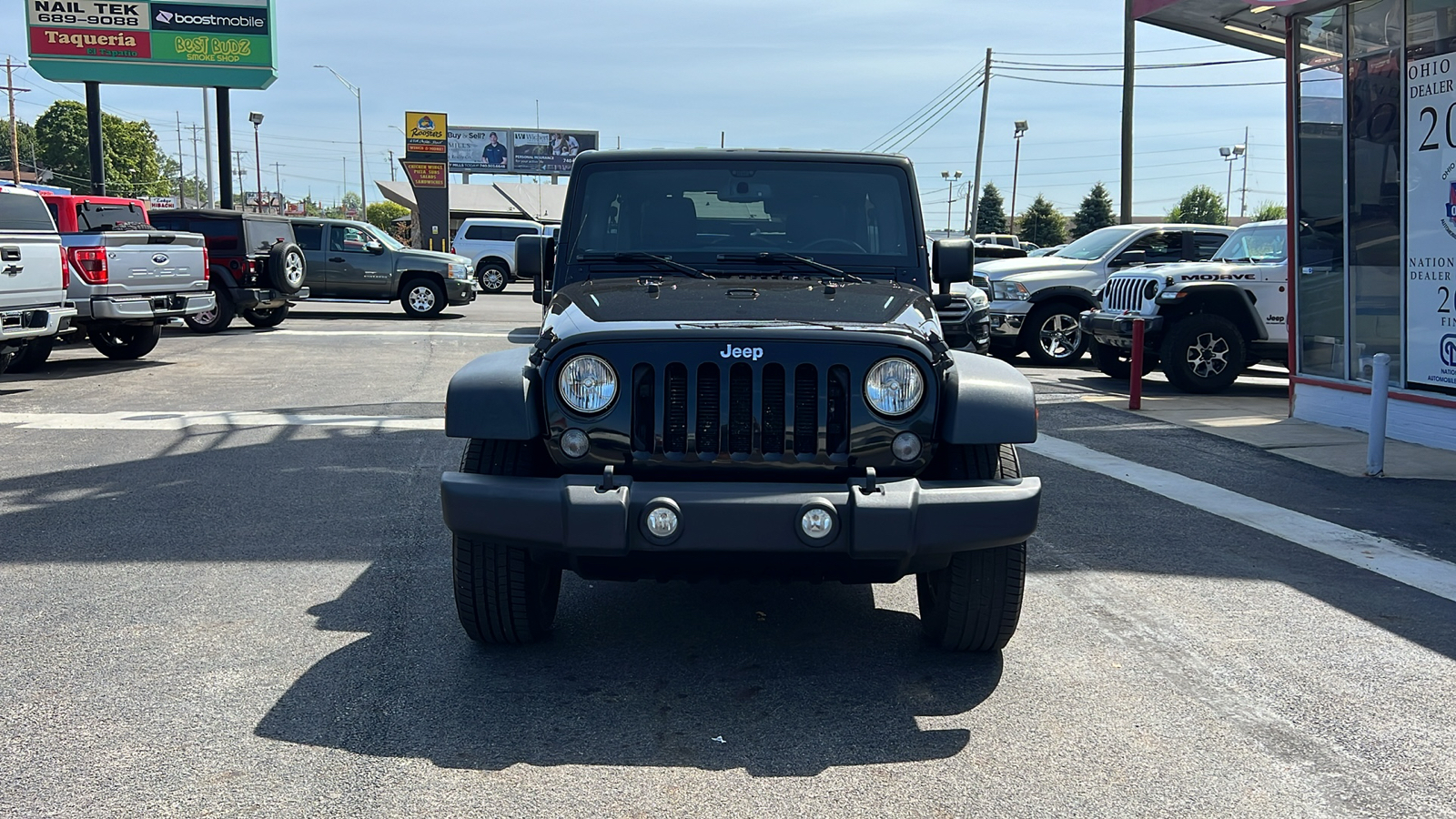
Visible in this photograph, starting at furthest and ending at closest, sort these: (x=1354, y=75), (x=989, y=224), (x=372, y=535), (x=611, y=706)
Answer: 1. (x=989, y=224)
2. (x=1354, y=75)
3. (x=372, y=535)
4. (x=611, y=706)

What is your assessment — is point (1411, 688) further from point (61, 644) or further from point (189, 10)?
point (189, 10)

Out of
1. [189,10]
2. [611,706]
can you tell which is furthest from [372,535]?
[189,10]

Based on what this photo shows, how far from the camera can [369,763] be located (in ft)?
11.7

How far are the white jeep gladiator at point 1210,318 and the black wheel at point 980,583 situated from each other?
373 inches

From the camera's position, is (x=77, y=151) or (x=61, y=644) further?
(x=77, y=151)

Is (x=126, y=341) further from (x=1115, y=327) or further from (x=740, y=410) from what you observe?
(x=740, y=410)

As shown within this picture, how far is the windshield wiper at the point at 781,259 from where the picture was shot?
17.3 feet

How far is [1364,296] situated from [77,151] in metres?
105

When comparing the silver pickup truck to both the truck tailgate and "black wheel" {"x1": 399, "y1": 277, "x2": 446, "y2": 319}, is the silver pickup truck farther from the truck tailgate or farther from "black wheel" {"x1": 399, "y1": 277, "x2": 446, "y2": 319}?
"black wheel" {"x1": 399, "y1": 277, "x2": 446, "y2": 319}

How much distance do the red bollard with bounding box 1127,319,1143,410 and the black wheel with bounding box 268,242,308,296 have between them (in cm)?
1241

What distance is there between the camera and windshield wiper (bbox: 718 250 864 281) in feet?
17.3

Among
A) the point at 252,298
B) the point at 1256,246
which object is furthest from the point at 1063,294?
the point at 252,298

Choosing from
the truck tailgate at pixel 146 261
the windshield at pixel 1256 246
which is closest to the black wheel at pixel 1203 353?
the windshield at pixel 1256 246

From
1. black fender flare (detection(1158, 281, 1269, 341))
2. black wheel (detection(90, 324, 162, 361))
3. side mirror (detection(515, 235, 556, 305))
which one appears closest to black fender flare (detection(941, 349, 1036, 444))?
side mirror (detection(515, 235, 556, 305))
